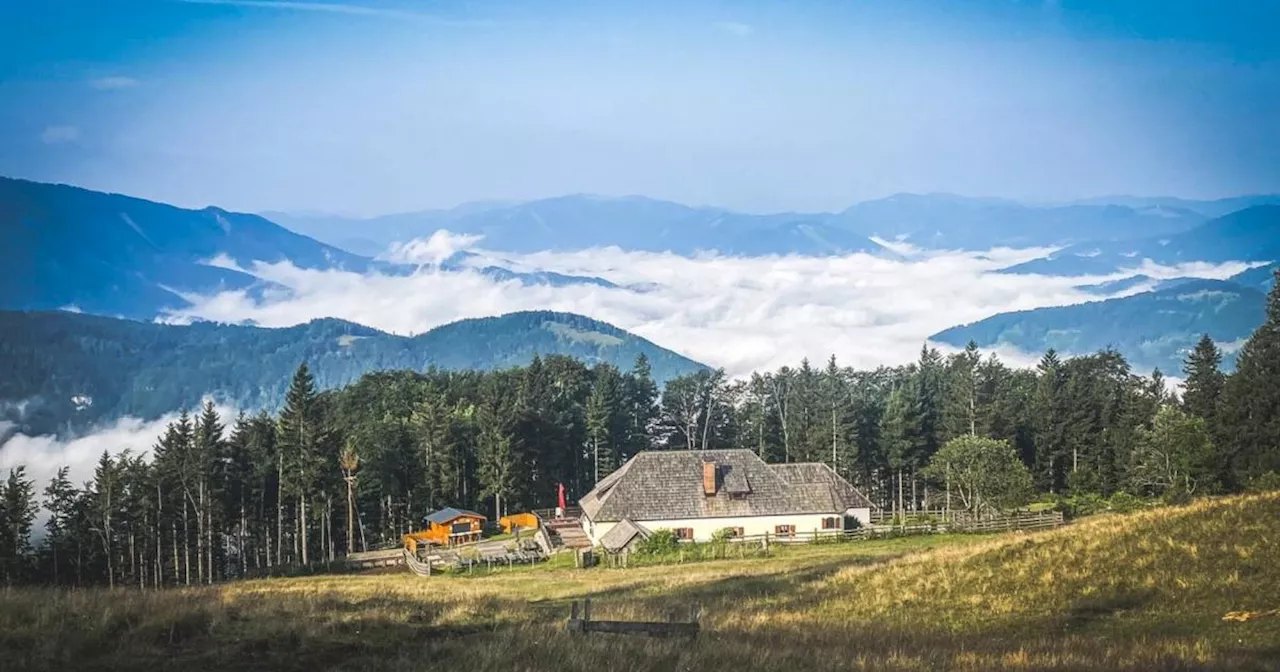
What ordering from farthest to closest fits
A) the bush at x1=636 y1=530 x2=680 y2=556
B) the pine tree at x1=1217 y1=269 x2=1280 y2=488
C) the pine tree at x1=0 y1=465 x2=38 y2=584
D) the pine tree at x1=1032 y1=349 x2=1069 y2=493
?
the pine tree at x1=1032 y1=349 x2=1069 y2=493
the pine tree at x1=0 y1=465 x2=38 y2=584
the pine tree at x1=1217 y1=269 x2=1280 y2=488
the bush at x1=636 y1=530 x2=680 y2=556

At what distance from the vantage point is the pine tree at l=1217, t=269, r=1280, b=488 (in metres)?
62.8

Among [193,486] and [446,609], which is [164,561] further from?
[446,609]

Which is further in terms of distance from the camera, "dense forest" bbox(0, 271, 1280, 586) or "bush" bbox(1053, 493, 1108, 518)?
"dense forest" bbox(0, 271, 1280, 586)

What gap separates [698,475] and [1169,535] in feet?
136

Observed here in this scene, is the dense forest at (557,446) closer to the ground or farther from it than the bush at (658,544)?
farther from it

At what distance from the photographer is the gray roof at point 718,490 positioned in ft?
217

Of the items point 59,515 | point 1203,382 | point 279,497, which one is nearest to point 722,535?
point 279,497

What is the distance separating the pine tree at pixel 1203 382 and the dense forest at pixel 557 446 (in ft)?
0.86

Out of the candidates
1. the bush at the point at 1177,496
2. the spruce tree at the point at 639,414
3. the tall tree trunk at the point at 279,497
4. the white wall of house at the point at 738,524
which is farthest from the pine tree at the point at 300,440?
the bush at the point at 1177,496

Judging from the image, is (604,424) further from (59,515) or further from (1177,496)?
(1177,496)

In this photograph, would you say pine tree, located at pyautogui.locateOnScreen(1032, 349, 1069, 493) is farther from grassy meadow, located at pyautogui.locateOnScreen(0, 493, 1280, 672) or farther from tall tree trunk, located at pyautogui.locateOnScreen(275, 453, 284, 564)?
tall tree trunk, located at pyautogui.locateOnScreen(275, 453, 284, 564)

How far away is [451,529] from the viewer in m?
73.5

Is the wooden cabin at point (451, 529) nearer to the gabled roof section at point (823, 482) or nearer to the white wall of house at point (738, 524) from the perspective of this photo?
the white wall of house at point (738, 524)

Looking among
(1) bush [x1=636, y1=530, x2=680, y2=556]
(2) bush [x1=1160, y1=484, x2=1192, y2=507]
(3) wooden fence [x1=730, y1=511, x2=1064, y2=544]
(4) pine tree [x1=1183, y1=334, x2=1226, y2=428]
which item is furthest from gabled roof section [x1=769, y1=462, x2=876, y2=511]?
(4) pine tree [x1=1183, y1=334, x2=1226, y2=428]
